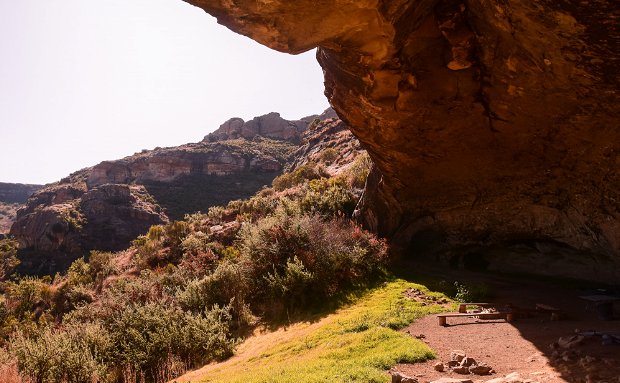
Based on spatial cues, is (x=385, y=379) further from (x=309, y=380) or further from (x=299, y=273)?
(x=299, y=273)

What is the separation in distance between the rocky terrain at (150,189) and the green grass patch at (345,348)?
2981 cm

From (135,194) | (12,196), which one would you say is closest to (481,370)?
(135,194)

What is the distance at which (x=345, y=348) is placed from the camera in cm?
757

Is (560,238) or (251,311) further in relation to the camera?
(251,311)

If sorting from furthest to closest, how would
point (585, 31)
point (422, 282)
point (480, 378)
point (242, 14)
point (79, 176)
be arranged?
1. point (79, 176)
2. point (422, 282)
3. point (242, 14)
4. point (585, 31)
5. point (480, 378)

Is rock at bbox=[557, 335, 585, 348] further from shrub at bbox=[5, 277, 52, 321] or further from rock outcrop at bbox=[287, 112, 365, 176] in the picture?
shrub at bbox=[5, 277, 52, 321]

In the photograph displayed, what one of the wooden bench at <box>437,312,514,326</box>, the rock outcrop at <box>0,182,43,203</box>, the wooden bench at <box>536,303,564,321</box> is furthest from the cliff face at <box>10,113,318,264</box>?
the wooden bench at <box>536,303,564,321</box>

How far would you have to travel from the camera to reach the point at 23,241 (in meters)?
53.4

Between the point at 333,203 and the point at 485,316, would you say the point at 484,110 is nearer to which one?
the point at 485,316

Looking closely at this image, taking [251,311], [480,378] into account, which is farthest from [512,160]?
[251,311]

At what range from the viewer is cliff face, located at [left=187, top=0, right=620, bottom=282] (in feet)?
25.8

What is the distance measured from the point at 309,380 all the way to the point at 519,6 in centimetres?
734

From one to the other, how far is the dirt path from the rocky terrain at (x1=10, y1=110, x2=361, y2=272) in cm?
3198

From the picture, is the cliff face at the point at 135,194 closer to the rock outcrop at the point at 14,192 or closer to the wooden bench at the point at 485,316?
the rock outcrop at the point at 14,192
